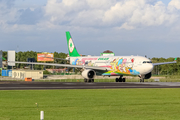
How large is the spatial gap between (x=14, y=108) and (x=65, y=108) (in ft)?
10.8

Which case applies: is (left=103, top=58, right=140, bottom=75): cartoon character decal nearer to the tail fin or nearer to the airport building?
the tail fin

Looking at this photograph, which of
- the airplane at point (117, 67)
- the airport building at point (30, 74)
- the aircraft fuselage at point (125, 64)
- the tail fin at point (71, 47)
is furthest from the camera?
the airport building at point (30, 74)

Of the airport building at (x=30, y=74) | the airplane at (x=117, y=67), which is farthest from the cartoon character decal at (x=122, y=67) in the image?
the airport building at (x=30, y=74)

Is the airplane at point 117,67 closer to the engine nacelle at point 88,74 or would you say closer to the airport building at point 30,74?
the engine nacelle at point 88,74

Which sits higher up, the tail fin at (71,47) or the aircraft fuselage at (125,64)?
the tail fin at (71,47)

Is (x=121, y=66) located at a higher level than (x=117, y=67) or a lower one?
higher

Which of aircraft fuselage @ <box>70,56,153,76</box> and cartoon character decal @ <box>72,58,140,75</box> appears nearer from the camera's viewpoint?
aircraft fuselage @ <box>70,56,153,76</box>

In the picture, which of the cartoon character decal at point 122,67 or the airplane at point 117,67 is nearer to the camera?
the airplane at point 117,67

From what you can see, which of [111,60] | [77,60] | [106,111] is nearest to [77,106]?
[106,111]

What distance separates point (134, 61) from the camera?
58.6 m

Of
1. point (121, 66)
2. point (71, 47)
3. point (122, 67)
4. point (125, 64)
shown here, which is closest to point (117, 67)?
point (121, 66)

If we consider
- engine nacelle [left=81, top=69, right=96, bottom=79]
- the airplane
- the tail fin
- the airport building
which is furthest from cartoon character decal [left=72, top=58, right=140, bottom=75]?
the airport building

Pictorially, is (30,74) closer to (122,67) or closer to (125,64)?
(122,67)

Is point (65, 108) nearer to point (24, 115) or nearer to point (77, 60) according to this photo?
point (24, 115)
